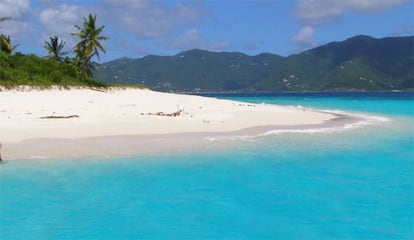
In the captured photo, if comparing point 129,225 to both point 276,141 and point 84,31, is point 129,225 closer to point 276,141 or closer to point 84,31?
point 276,141

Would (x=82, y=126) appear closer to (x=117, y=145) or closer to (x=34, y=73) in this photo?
(x=117, y=145)

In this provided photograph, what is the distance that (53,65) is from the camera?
173 ft

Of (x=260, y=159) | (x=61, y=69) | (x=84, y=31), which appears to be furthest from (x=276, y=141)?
(x=84, y=31)

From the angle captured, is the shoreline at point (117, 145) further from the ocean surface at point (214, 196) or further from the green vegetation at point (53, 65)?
the green vegetation at point (53, 65)

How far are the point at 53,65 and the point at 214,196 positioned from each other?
46370mm

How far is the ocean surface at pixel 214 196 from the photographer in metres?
8.91

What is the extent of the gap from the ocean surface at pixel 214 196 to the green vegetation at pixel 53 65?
29624mm

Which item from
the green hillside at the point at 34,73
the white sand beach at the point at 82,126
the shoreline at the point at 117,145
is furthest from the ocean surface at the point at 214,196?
the green hillside at the point at 34,73

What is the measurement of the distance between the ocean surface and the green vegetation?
29.6 metres

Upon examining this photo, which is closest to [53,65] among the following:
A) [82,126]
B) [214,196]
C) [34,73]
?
[34,73]

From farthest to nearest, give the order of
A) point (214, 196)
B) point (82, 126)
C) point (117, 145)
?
point (82, 126) → point (117, 145) → point (214, 196)

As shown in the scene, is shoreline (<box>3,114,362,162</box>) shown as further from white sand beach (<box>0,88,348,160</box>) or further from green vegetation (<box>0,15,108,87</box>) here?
green vegetation (<box>0,15,108,87</box>)

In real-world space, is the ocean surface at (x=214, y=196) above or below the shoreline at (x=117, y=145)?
below

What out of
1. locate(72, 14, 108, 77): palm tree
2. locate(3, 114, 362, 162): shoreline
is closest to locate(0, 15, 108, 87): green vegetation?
locate(72, 14, 108, 77): palm tree
